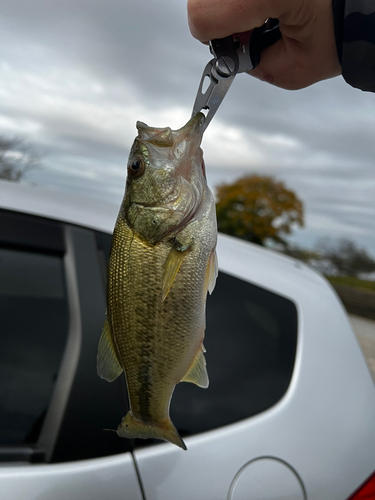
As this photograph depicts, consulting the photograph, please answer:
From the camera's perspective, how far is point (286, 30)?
3.71 feet

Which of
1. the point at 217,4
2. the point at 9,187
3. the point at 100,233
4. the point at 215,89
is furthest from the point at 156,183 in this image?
the point at 9,187

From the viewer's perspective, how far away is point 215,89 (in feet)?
3.53

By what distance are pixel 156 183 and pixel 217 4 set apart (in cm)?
44

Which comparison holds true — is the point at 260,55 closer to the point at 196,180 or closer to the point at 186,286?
the point at 196,180

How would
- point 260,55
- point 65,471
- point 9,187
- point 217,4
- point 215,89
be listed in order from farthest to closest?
1. point 9,187
2. point 65,471
3. point 260,55
4. point 215,89
5. point 217,4

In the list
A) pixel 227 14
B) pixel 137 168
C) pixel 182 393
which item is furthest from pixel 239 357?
pixel 227 14

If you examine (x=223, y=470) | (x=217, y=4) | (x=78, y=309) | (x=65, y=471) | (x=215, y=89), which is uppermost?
(x=217, y=4)

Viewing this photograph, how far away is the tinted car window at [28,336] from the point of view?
1.52m

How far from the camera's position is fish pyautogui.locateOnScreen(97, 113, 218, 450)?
0.99m

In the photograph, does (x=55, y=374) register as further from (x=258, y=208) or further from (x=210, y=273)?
(x=258, y=208)

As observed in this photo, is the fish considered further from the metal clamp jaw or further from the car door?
the car door

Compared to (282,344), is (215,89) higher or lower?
higher

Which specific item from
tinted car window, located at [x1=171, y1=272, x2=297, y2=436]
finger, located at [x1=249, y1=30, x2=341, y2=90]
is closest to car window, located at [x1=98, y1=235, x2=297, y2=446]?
tinted car window, located at [x1=171, y1=272, x2=297, y2=436]

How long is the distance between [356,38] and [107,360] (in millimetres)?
1005
